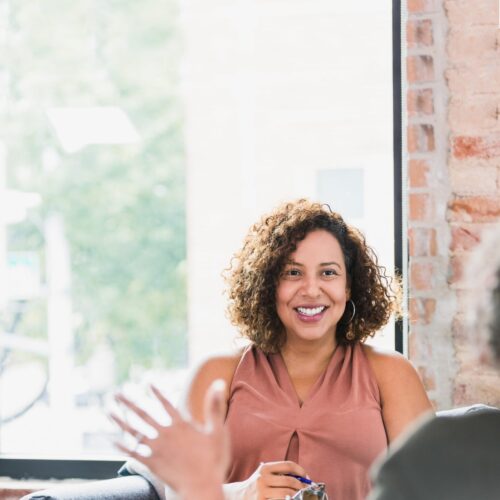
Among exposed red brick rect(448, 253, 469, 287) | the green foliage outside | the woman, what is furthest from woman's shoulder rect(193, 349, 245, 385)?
the green foliage outside

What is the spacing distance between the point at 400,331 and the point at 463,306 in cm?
24

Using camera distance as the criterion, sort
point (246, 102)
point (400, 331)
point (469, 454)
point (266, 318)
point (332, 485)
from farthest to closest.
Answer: point (246, 102) → point (400, 331) → point (266, 318) → point (332, 485) → point (469, 454)

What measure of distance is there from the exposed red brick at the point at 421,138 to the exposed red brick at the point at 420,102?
0.04m

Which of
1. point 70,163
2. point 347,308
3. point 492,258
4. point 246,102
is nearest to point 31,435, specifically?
point 70,163

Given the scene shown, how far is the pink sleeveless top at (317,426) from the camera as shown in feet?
7.25

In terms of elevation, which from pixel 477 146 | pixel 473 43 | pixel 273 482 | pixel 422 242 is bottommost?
pixel 273 482

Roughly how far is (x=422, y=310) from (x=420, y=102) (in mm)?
548

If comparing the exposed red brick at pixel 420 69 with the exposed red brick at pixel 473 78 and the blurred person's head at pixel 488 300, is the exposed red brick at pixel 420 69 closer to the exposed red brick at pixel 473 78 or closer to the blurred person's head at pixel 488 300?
the exposed red brick at pixel 473 78

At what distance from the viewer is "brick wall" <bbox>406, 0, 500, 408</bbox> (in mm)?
2439

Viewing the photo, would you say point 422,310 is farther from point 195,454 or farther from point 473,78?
point 195,454

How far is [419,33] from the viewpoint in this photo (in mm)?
2498

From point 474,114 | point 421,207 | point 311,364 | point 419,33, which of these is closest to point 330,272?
point 311,364

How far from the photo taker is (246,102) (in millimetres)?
4191

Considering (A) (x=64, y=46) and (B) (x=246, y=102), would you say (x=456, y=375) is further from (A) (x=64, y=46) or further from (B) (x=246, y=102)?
(A) (x=64, y=46)
